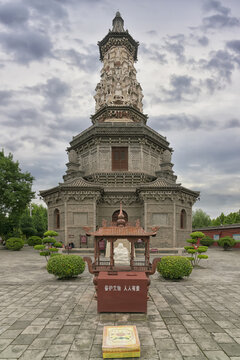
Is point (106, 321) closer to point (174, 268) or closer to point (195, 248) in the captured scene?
point (174, 268)

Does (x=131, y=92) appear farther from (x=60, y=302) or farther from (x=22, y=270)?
(x=60, y=302)

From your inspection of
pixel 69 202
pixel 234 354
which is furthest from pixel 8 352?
pixel 69 202

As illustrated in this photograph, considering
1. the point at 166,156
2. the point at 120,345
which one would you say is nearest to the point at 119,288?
the point at 120,345

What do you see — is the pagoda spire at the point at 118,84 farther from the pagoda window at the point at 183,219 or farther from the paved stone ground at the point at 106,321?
the paved stone ground at the point at 106,321

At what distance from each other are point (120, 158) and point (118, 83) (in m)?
12.6

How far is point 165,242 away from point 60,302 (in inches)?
630

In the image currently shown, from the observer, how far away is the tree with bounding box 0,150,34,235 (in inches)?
1043

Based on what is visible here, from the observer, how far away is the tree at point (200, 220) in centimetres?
5766

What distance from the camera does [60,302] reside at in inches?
339

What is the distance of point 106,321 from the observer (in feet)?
22.6

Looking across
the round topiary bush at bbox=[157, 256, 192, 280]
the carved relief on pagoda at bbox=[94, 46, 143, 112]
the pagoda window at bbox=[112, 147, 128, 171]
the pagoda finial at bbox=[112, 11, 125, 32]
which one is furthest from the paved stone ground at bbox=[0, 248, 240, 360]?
the pagoda finial at bbox=[112, 11, 125, 32]

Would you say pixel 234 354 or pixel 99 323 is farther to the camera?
pixel 99 323

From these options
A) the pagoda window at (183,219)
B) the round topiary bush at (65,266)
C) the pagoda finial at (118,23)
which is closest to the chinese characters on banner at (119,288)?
the round topiary bush at (65,266)

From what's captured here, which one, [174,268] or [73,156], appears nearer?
[174,268]
